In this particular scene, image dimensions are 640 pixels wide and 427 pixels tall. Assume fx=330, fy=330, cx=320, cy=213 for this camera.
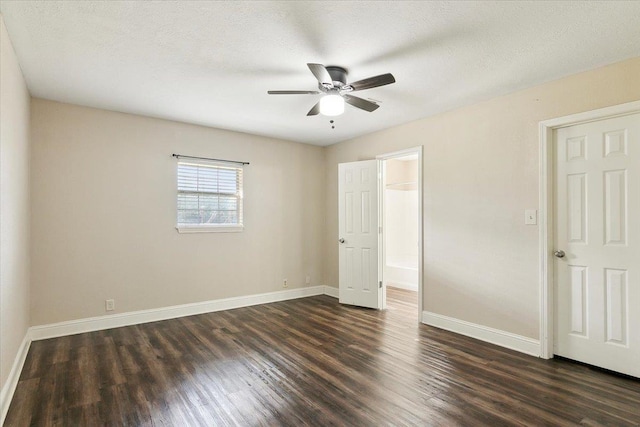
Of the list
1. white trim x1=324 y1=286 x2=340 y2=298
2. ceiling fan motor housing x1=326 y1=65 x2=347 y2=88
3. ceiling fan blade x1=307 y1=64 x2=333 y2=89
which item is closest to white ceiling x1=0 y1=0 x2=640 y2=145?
ceiling fan motor housing x1=326 y1=65 x2=347 y2=88

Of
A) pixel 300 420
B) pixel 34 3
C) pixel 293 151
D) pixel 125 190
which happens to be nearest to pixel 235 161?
pixel 293 151

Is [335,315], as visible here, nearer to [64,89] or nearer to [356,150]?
[356,150]

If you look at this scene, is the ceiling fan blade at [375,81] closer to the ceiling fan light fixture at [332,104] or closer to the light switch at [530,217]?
the ceiling fan light fixture at [332,104]

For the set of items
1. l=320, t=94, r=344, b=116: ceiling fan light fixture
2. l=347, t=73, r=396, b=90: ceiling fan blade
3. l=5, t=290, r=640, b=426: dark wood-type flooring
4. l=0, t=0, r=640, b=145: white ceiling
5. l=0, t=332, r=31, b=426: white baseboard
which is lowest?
l=5, t=290, r=640, b=426: dark wood-type flooring

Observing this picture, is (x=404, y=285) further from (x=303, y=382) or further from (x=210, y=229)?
(x=303, y=382)

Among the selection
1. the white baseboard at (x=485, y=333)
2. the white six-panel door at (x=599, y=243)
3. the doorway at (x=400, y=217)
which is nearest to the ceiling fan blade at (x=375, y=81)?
the white six-panel door at (x=599, y=243)

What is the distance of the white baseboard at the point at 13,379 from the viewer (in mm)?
2126

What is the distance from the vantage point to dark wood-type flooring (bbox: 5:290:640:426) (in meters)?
2.14

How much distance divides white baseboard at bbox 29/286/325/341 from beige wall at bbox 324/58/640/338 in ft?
7.66

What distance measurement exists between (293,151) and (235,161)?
1.07 meters

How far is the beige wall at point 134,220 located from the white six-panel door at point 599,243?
3660 millimetres

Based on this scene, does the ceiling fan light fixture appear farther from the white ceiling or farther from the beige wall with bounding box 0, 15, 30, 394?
the beige wall with bounding box 0, 15, 30, 394

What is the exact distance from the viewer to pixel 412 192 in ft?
23.3

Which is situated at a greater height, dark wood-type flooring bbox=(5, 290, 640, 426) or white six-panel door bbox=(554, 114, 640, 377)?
white six-panel door bbox=(554, 114, 640, 377)
